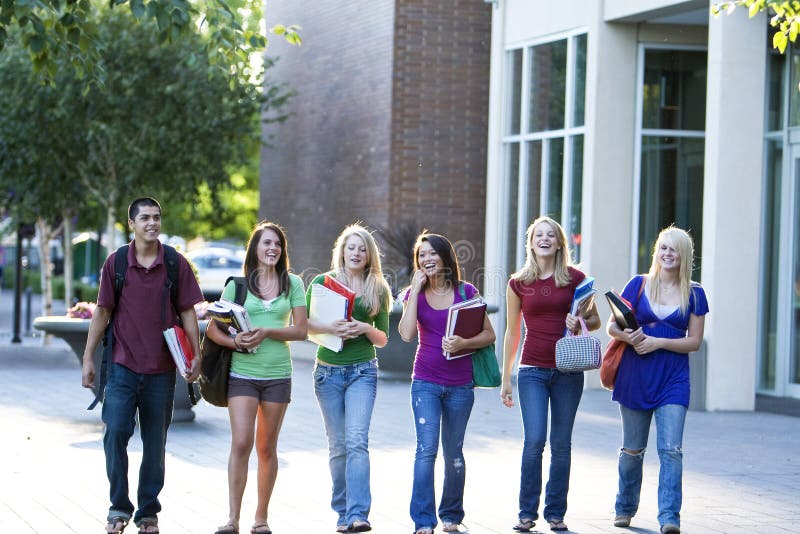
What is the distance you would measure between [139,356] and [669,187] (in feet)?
36.5

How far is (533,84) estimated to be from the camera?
59.9 ft

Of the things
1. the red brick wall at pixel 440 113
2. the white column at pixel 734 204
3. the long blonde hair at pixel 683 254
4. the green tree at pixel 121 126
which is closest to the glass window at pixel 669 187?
the white column at pixel 734 204

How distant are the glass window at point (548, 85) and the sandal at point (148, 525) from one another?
38.0 ft

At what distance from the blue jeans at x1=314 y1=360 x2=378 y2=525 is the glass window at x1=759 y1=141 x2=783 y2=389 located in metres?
9.78

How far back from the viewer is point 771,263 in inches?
637

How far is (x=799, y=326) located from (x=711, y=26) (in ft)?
12.4

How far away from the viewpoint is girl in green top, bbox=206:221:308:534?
23.0 feet

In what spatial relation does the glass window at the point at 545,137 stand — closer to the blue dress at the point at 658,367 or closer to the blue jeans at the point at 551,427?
the blue dress at the point at 658,367

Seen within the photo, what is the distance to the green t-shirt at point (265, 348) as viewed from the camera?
7.04m

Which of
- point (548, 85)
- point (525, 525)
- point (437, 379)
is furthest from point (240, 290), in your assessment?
point (548, 85)

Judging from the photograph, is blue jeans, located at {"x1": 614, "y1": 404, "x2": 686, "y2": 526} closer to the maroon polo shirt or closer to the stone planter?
the maroon polo shirt

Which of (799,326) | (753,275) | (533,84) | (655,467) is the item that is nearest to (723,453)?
(655,467)

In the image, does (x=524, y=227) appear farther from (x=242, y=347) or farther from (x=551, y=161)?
(x=242, y=347)

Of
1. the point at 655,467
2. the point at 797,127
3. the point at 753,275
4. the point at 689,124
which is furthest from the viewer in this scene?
the point at 689,124
